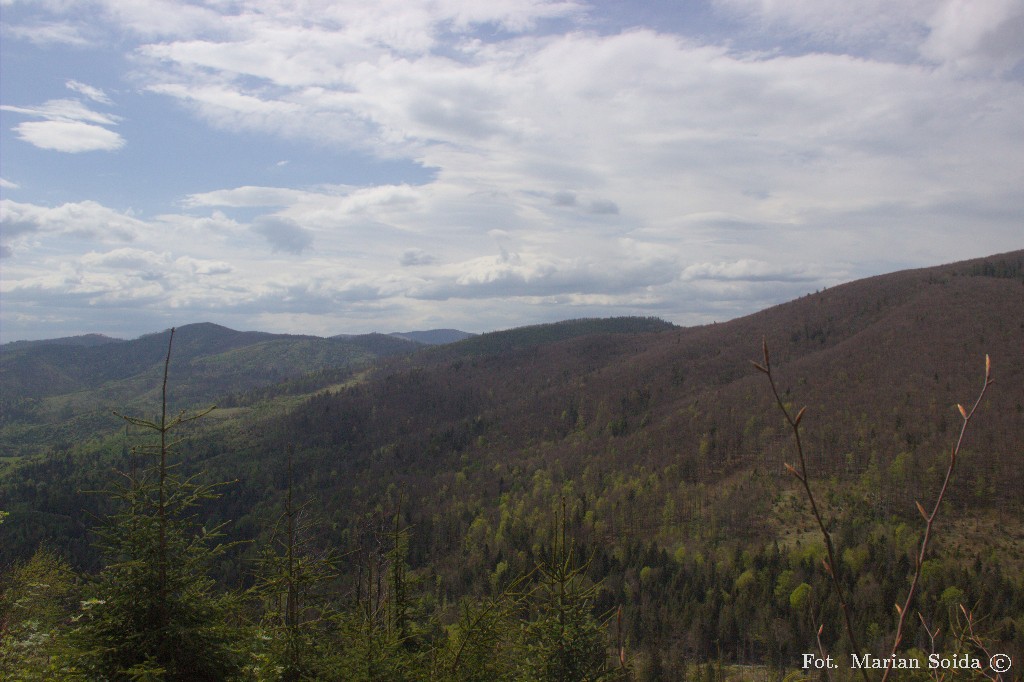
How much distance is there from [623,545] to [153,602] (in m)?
117

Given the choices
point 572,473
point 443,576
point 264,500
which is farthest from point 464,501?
point 264,500

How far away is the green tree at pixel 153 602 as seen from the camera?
29.4ft

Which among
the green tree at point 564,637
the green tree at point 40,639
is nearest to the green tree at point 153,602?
the green tree at point 40,639

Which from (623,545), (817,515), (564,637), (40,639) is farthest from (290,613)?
(623,545)

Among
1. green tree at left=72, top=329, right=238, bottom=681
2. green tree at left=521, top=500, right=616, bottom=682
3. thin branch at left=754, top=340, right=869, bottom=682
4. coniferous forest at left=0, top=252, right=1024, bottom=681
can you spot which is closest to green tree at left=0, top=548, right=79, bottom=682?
coniferous forest at left=0, top=252, right=1024, bottom=681

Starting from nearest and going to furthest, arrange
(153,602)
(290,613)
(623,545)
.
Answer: (153,602) → (290,613) → (623,545)

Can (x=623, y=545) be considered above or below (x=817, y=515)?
below

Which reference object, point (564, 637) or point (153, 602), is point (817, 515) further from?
point (564, 637)

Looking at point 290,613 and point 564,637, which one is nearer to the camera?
point 290,613

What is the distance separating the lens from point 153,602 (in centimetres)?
929

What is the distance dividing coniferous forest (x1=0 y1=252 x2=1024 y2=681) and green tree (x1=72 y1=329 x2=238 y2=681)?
0.04m

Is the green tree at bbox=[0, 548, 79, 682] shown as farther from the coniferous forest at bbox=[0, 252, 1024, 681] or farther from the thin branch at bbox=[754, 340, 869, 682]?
the thin branch at bbox=[754, 340, 869, 682]

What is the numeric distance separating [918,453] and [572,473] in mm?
81860

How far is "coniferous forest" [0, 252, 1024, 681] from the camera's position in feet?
30.8
